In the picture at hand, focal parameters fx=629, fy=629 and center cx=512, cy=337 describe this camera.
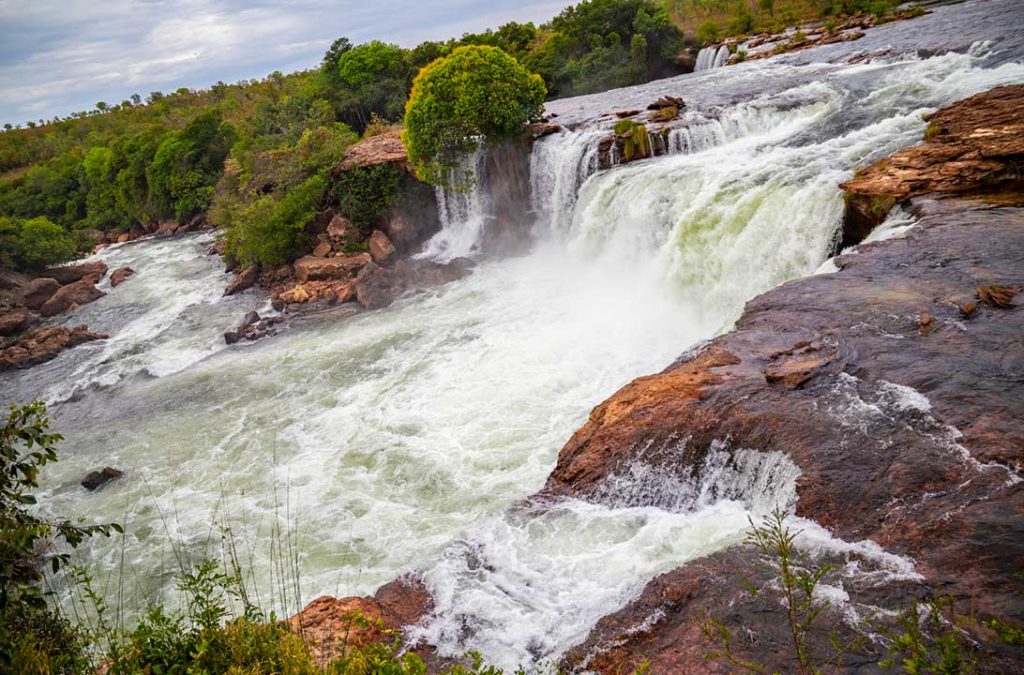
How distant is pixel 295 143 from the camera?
31.6 metres

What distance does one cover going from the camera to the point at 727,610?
5.05 m

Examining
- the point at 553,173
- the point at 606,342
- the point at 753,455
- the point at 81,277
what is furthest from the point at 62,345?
the point at 753,455

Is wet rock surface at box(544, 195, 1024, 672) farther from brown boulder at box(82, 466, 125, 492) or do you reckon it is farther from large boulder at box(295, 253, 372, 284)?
large boulder at box(295, 253, 372, 284)

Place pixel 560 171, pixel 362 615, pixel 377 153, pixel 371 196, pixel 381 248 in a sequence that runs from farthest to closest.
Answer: pixel 377 153 → pixel 371 196 → pixel 381 248 → pixel 560 171 → pixel 362 615

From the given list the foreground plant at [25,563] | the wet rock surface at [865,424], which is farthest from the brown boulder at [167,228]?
the foreground plant at [25,563]

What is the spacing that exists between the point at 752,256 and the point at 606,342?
351 cm

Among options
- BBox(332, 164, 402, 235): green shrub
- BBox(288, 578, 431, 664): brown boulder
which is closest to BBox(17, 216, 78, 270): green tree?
BBox(332, 164, 402, 235): green shrub

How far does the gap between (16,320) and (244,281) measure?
8.96 metres

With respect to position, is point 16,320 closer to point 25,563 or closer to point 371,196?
point 371,196

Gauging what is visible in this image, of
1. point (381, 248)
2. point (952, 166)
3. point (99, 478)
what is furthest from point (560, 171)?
point (99, 478)

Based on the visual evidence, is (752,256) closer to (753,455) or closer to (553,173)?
(753,455)

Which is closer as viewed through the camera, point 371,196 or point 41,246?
point 371,196

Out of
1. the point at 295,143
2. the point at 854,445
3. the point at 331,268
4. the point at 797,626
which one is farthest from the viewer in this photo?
the point at 295,143

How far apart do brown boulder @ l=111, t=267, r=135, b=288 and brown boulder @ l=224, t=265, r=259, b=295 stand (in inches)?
333
